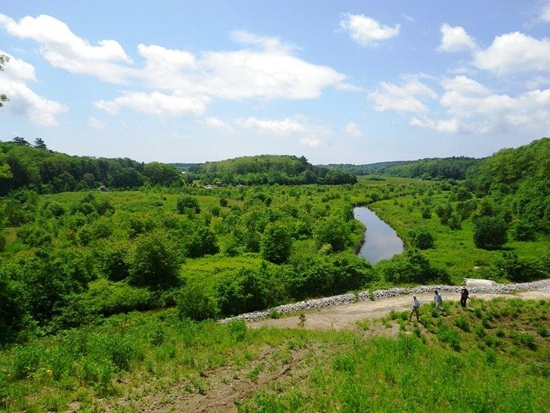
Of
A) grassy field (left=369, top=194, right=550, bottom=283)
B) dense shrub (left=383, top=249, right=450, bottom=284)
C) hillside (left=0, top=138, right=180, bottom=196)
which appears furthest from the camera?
hillside (left=0, top=138, right=180, bottom=196)

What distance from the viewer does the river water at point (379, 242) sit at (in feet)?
189

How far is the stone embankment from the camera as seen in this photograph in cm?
3097

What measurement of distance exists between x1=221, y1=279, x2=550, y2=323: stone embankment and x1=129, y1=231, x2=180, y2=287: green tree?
34.7ft

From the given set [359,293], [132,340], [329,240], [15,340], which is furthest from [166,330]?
[329,240]

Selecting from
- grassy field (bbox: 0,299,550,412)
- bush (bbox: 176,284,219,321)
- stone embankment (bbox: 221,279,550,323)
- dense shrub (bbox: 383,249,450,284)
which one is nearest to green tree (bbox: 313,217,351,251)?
dense shrub (bbox: 383,249,450,284)

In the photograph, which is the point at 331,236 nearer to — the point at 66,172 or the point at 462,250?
the point at 462,250

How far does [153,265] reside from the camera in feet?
121

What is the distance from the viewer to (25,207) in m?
77.2

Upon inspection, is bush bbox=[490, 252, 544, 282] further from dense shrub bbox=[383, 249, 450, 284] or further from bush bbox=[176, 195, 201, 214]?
bush bbox=[176, 195, 201, 214]

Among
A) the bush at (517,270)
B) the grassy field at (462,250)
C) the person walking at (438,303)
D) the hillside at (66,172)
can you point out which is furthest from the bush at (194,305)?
the hillside at (66,172)

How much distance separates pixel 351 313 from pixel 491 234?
3174 cm

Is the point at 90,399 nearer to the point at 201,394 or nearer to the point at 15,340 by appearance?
the point at 201,394

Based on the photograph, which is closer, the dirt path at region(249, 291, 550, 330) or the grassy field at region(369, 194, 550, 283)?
the dirt path at region(249, 291, 550, 330)

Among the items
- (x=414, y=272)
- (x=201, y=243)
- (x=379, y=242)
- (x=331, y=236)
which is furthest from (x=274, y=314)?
(x=379, y=242)
